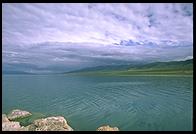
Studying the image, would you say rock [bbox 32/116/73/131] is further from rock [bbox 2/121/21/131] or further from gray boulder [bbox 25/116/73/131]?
rock [bbox 2/121/21/131]

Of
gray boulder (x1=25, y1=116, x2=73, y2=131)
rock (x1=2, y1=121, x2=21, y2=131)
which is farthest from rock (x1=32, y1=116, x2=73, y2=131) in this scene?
rock (x1=2, y1=121, x2=21, y2=131)

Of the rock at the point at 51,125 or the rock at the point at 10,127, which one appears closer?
the rock at the point at 10,127

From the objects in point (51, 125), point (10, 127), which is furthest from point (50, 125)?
point (10, 127)

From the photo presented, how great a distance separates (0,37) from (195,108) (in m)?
5.07

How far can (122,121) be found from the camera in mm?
14047

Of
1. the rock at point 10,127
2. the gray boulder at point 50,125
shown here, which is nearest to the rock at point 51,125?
the gray boulder at point 50,125

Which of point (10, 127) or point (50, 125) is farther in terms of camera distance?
point (50, 125)

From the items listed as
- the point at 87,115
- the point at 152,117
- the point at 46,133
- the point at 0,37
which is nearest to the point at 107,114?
the point at 87,115

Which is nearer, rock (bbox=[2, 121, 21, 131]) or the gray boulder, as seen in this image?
rock (bbox=[2, 121, 21, 131])

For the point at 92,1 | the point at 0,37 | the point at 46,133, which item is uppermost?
the point at 92,1

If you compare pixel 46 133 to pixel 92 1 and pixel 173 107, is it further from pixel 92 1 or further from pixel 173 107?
pixel 173 107

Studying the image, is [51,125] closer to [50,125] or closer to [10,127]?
[50,125]

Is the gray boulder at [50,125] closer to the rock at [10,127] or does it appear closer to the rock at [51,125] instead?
the rock at [51,125]

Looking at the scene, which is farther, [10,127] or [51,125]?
[51,125]
